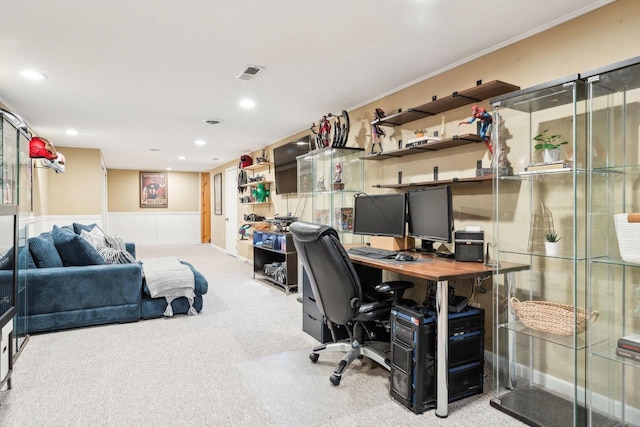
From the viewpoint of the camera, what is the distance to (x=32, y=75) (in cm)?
308

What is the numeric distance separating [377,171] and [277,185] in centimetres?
234

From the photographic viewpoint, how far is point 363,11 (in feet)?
6.93

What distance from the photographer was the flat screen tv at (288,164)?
511 centimetres

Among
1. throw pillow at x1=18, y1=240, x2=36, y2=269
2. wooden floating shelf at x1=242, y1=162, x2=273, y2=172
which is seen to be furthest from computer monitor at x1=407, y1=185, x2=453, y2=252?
wooden floating shelf at x1=242, y1=162, x2=273, y2=172

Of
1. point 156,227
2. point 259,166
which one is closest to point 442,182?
point 259,166

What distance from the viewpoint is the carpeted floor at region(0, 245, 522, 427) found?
6.28 ft

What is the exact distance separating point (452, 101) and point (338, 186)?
1636 mm

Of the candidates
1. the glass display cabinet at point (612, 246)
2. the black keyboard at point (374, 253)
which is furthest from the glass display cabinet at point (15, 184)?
the glass display cabinet at point (612, 246)

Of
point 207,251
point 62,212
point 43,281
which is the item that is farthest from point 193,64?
point 207,251

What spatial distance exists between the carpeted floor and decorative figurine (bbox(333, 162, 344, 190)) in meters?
1.54

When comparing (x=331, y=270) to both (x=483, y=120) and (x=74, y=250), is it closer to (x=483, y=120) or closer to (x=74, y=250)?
(x=483, y=120)

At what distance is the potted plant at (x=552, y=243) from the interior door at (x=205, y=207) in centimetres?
1002

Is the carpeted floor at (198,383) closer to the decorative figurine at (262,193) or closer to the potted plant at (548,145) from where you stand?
the potted plant at (548,145)

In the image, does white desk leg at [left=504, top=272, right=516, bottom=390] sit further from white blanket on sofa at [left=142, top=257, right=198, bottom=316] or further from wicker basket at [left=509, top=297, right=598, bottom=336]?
white blanket on sofa at [left=142, top=257, right=198, bottom=316]
